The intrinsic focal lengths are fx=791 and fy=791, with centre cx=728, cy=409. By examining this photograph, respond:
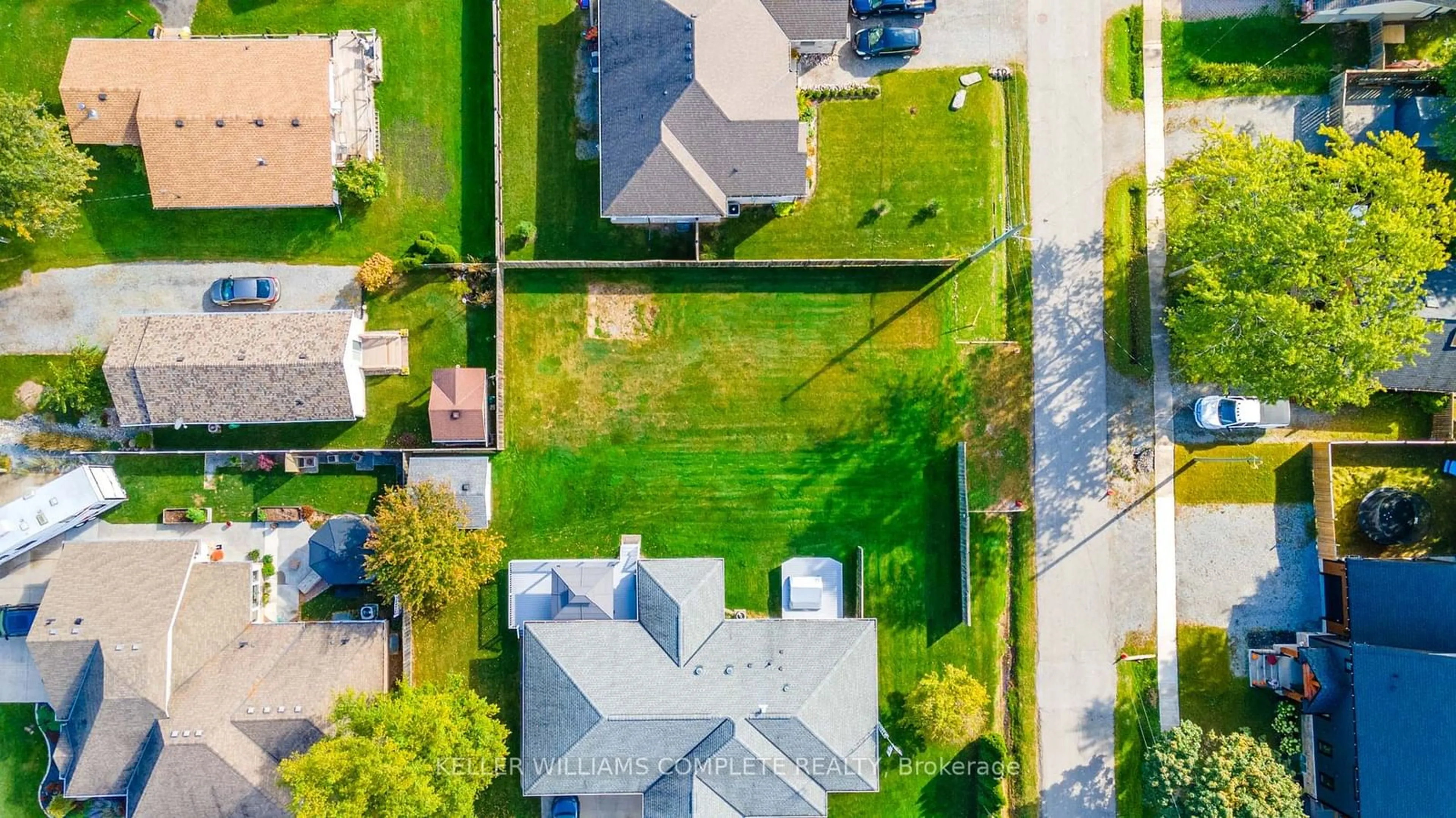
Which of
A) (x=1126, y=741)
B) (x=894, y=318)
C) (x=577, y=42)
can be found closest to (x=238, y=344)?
(x=577, y=42)

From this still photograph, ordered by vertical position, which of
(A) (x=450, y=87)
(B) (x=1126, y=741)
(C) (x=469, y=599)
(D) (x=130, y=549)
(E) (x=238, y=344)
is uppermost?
(A) (x=450, y=87)

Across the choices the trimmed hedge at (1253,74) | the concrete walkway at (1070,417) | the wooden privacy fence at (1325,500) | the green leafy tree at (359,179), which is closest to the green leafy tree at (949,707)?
the concrete walkway at (1070,417)

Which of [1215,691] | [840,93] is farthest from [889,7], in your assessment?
[1215,691]

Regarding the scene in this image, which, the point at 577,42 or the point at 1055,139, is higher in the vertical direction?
the point at 577,42

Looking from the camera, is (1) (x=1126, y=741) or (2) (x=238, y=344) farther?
(1) (x=1126, y=741)

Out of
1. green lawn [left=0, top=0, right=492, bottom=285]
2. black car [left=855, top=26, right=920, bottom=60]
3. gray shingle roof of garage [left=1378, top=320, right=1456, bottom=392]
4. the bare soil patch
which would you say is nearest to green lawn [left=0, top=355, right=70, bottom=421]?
green lawn [left=0, top=0, right=492, bottom=285]

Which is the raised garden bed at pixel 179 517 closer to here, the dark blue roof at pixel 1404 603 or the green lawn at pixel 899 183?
the green lawn at pixel 899 183

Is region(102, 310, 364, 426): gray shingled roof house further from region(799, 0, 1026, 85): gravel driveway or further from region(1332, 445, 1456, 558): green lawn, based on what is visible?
region(1332, 445, 1456, 558): green lawn

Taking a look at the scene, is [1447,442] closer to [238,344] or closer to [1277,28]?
[1277,28]
